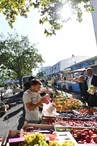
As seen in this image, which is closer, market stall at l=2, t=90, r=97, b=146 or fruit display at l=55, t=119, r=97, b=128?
market stall at l=2, t=90, r=97, b=146

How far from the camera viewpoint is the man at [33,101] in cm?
405

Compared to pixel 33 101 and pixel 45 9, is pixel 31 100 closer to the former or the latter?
pixel 33 101

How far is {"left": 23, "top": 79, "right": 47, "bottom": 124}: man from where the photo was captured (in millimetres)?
4055

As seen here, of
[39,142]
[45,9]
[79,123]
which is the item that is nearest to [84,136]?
[39,142]

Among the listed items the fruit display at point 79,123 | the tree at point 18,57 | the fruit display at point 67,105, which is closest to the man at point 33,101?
the fruit display at point 79,123

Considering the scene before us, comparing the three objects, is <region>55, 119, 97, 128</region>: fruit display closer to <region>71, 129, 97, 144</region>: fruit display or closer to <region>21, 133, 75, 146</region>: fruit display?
<region>71, 129, 97, 144</region>: fruit display

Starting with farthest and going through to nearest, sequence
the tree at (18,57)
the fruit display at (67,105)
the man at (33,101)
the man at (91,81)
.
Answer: the tree at (18,57) < the man at (91,81) < the fruit display at (67,105) < the man at (33,101)

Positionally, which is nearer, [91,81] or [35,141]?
[35,141]

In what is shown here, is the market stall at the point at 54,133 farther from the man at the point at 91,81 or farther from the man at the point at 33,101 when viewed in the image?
the man at the point at 91,81

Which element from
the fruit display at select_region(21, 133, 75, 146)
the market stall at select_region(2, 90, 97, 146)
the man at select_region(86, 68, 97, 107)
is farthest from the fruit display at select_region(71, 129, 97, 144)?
the man at select_region(86, 68, 97, 107)

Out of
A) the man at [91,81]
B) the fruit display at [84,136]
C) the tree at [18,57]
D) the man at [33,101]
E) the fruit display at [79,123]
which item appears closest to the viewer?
the fruit display at [84,136]

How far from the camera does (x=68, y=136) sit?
9.64 feet

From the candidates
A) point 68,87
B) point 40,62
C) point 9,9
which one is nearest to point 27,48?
point 40,62

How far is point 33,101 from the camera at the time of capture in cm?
417
